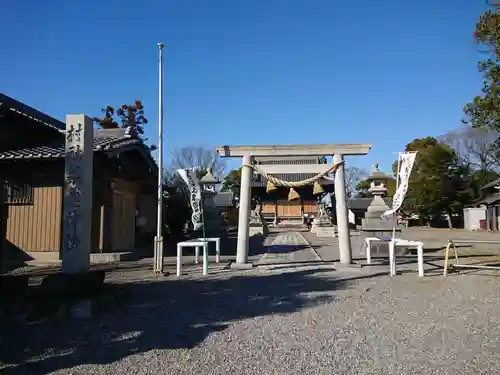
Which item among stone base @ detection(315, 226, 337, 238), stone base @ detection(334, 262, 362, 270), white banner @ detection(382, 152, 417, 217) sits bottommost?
stone base @ detection(334, 262, 362, 270)

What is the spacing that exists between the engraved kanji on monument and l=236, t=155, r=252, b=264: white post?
501 centimetres

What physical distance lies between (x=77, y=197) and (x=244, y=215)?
207 inches

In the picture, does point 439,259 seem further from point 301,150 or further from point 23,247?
point 23,247

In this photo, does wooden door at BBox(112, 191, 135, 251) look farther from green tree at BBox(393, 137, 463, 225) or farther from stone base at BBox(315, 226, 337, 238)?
green tree at BBox(393, 137, 463, 225)

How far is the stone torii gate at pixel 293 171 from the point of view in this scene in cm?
1159

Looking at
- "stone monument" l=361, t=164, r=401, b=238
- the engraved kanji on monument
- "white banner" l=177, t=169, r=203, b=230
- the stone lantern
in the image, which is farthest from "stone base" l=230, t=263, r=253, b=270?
the stone lantern

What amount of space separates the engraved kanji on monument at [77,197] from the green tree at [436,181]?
124ft

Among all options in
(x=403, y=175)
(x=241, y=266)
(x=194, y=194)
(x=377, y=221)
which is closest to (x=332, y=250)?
(x=377, y=221)

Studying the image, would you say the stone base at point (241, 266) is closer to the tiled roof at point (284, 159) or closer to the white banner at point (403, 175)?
the tiled roof at point (284, 159)

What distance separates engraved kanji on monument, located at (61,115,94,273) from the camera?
7250 millimetres

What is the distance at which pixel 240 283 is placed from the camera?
30.3 feet

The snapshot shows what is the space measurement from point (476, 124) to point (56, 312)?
10.5m

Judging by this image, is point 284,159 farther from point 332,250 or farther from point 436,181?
point 436,181

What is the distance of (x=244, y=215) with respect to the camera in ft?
38.7
